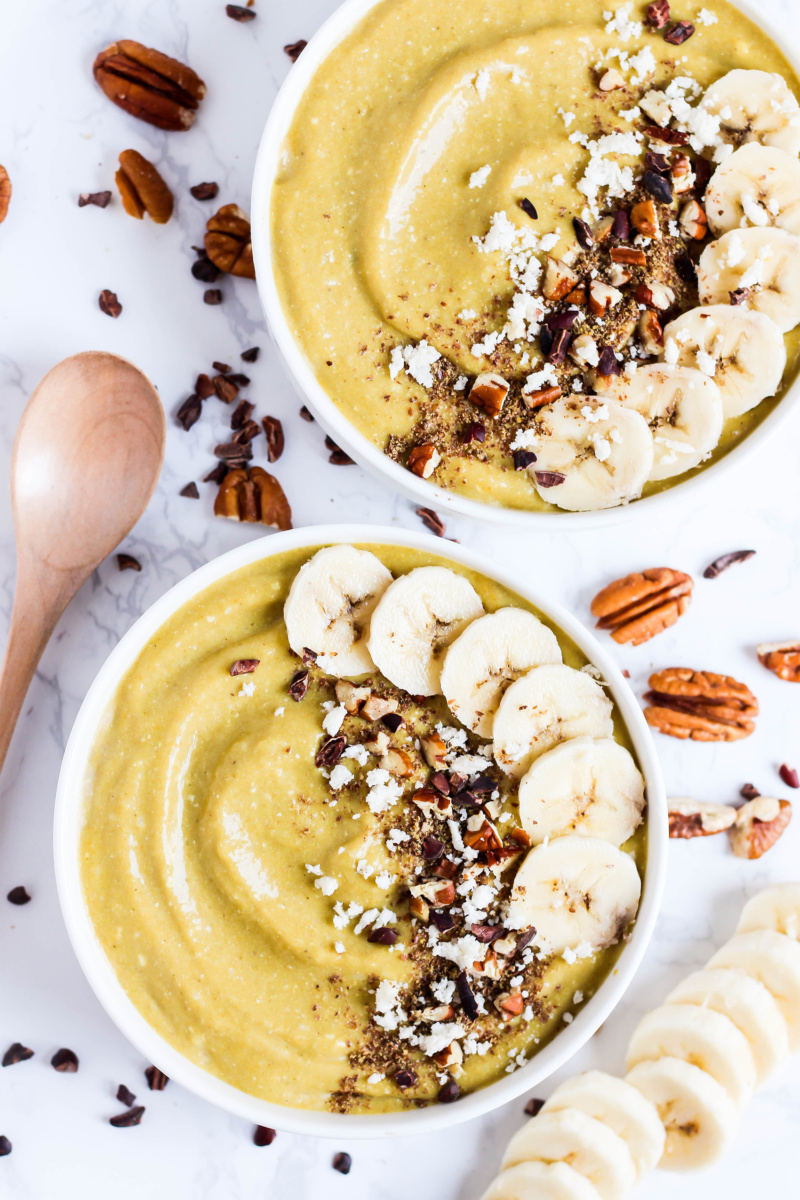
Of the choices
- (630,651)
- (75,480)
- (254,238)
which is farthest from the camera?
(630,651)

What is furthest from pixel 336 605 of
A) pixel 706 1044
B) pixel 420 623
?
pixel 706 1044

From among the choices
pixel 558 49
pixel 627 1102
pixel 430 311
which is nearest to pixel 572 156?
pixel 558 49

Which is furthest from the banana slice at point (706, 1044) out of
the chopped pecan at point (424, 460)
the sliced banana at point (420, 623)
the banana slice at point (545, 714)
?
the chopped pecan at point (424, 460)

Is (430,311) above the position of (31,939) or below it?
above

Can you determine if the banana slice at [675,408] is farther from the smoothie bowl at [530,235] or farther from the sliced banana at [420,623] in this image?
the sliced banana at [420,623]

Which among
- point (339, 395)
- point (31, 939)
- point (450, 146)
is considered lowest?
point (31, 939)

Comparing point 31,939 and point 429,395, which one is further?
point 31,939

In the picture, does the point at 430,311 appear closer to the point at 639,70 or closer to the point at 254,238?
the point at 254,238
